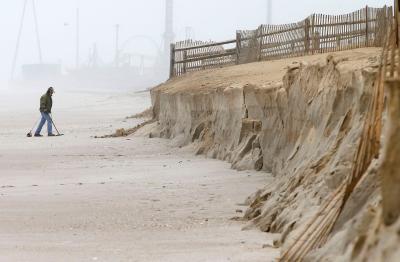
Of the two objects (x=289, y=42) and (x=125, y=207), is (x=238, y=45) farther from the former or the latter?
(x=125, y=207)

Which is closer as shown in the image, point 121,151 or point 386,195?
point 386,195

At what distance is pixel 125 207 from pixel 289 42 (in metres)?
11.4

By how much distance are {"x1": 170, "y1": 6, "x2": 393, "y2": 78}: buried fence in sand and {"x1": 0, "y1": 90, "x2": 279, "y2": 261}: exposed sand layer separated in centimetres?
462

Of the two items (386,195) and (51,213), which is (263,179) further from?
(386,195)

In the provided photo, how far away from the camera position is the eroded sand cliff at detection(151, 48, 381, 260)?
425cm

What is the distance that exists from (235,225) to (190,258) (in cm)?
145

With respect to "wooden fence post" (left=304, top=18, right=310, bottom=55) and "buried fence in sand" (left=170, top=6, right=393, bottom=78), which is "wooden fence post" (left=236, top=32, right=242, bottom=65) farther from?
"wooden fence post" (left=304, top=18, right=310, bottom=55)

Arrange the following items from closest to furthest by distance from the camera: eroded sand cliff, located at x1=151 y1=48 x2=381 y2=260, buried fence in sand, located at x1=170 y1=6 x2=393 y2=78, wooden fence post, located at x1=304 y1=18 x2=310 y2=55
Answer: eroded sand cliff, located at x1=151 y1=48 x2=381 y2=260 < buried fence in sand, located at x1=170 y1=6 x2=393 y2=78 < wooden fence post, located at x1=304 y1=18 x2=310 y2=55

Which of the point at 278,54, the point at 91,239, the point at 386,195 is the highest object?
the point at 278,54

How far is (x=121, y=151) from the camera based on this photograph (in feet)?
50.7

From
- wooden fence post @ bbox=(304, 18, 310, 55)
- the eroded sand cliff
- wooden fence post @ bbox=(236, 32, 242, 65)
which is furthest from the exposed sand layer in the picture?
wooden fence post @ bbox=(236, 32, 242, 65)

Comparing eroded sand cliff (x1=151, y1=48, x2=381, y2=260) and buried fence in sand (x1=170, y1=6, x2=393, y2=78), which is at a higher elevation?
buried fence in sand (x1=170, y1=6, x2=393, y2=78)

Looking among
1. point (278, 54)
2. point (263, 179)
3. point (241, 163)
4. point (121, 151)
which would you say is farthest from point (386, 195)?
point (278, 54)

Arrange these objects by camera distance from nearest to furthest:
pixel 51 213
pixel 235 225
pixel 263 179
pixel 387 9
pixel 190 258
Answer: pixel 190 258, pixel 235 225, pixel 51 213, pixel 263 179, pixel 387 9
